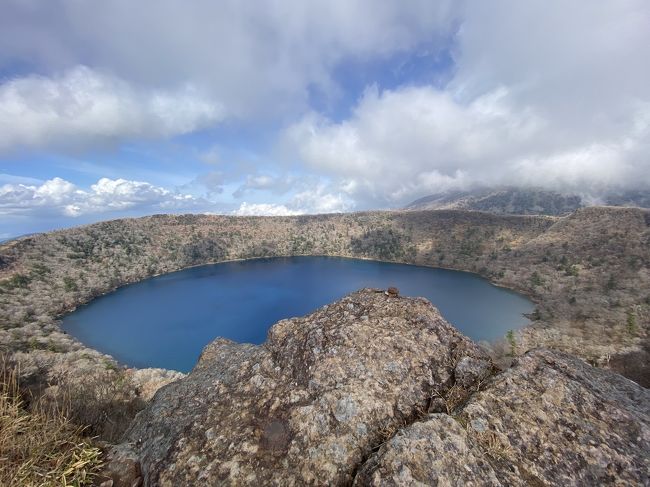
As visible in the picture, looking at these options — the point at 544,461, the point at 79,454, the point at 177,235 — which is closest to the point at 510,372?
the point at 544,461

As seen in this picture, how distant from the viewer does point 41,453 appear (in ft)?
11.9

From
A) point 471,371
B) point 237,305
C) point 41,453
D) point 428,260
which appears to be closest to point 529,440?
point 471,371

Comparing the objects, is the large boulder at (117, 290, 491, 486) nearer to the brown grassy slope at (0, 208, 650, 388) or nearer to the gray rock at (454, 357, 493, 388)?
the gray rock at (454, 357, 493, 388)

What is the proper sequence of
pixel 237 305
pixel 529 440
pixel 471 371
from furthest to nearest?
pixel 237 305 → pixel 471 371 → pixel 529 440

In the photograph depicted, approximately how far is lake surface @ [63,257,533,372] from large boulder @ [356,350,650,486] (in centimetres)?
6963

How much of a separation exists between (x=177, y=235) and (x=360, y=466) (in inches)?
7512

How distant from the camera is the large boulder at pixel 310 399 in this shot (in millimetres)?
4094

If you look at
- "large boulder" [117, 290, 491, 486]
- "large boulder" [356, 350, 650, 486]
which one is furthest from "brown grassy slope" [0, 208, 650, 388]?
"large boulder" [356, 350, 650, 486]

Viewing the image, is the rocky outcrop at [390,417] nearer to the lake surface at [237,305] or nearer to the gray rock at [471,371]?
the gray rock at [471,371]

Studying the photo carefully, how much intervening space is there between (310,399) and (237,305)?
10208cm

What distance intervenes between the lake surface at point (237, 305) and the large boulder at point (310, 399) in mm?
66705

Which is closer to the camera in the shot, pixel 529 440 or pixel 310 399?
pixel 529 440

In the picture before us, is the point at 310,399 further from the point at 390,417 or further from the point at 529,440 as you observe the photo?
the point at 529,440

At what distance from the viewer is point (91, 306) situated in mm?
101250
